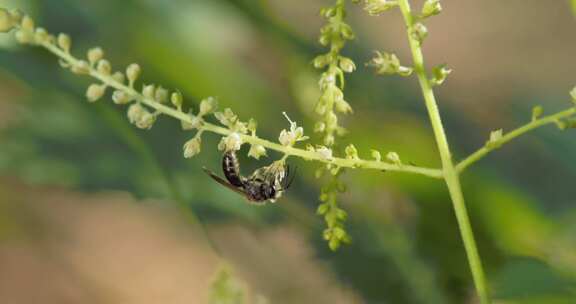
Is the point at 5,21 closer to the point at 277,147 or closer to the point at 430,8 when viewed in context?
the point at 277,147

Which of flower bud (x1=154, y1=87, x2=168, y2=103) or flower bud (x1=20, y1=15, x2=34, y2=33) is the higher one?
flower bud (x1=20, y1=15, x2=34, y2=33)

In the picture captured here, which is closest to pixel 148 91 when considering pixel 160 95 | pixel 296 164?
pixel 160 95

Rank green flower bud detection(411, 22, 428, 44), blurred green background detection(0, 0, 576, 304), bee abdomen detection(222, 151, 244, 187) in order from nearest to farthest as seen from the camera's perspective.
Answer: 1. green flower bud detection(411, 22, 428, 44)
2. bee abdomen detection(222, 151, 244, 187)
3. blurred green background detection(0, 0, 576, 304)

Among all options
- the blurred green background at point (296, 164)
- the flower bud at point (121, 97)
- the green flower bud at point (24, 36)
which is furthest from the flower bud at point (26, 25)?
the blurred green background at point (296, 164)

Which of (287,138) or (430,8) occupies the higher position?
(430,8)

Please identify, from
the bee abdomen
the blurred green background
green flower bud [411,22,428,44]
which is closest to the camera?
green flower bud [411,22,428,44]

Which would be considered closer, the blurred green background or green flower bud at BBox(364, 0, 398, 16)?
green flower bud at BBox(364, 0, 398, 16)

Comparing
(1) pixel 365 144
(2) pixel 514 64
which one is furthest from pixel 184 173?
(2) pixel 514 64

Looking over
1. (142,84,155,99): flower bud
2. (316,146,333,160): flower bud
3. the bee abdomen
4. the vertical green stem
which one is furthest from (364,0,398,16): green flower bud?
the bee abdomen

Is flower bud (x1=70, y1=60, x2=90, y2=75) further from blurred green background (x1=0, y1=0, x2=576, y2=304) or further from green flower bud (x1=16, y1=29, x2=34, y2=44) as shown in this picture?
blurred green background (x1=0, y1=0, x2=576, y2=304)
